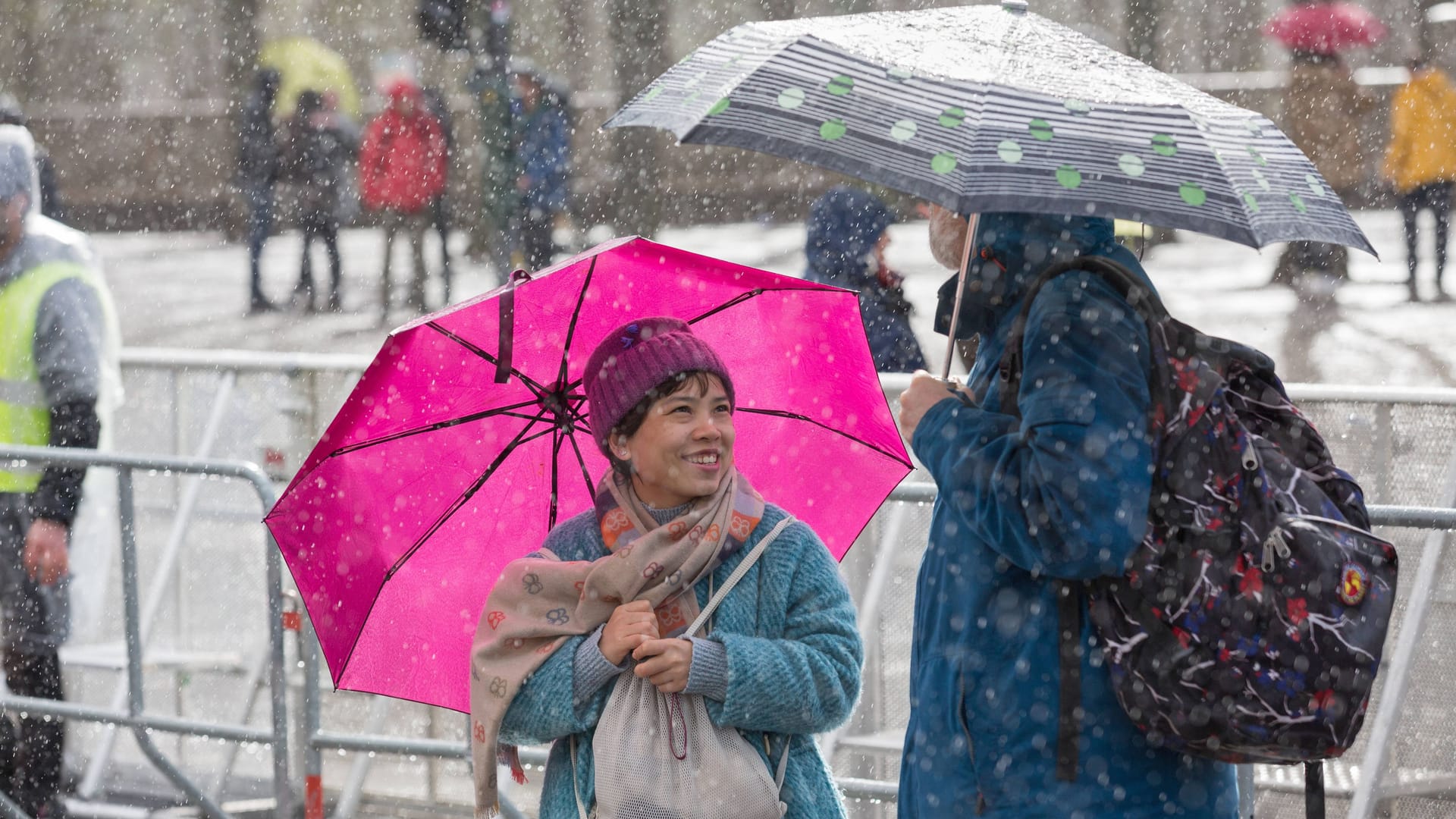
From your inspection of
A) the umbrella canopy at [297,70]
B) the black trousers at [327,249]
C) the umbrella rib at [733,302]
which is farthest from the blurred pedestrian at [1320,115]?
the umbrella rib at [733,302]

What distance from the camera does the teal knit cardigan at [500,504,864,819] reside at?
264 cm

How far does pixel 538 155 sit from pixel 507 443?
12542 millimetres

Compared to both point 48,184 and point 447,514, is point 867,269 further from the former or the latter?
point 48,184

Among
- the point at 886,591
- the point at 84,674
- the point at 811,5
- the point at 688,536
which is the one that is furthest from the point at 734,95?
the point at 811,5

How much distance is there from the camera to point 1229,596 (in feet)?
7.79

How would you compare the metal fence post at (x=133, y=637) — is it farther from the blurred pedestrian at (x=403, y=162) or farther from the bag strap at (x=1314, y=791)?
the blurred pedestrian at (x=403, y=162)

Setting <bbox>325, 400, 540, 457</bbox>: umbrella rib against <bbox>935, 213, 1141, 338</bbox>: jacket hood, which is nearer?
<bbox>935, 213, 1141, 338</bbox>: jacket hood

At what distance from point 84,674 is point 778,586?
4.62 m

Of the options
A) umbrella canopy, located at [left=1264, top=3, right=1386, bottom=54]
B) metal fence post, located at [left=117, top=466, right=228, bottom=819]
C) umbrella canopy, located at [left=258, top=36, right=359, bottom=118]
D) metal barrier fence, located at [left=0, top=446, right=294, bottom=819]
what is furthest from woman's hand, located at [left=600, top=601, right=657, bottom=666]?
umbrella canopy, located at [left=258, top=36, right=359, bottom=118]

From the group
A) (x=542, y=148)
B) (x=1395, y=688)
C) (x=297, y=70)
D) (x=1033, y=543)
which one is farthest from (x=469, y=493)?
(x=297, y=70)

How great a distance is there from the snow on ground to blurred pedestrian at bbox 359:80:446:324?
914mm

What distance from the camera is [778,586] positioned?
9.00 ft

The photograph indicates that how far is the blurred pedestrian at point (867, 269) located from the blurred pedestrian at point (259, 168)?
1146cm

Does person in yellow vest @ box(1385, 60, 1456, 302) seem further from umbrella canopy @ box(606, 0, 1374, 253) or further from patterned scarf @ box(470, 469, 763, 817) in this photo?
patterned scarf @ box(470, 469, 763, 817)
